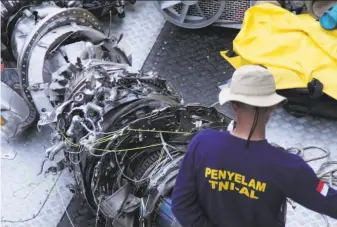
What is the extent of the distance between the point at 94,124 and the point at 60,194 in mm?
1017

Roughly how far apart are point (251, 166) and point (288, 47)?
2.51 metres

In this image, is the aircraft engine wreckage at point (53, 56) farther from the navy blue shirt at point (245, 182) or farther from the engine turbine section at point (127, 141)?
the navy blue shirt at point (245, 182)

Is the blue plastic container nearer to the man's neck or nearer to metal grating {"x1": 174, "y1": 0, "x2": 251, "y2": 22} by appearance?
metal grating {"x1": 174, "y1": 0, "x2": 251, "y2": 22}

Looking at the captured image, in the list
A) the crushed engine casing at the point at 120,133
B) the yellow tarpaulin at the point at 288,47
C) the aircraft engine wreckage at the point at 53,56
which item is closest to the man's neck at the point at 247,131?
the crushed engine casing at the point at 120,133

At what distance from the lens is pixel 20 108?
15.0 feet

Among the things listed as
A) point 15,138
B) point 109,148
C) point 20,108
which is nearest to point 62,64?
point 20,108

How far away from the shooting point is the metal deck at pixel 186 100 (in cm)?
423

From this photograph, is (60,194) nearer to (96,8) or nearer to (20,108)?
(20,108)

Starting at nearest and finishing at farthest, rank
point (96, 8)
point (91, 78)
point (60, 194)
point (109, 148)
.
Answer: point (109, 148) → point (91, 78) → point (60, 194) → point (96, 8)

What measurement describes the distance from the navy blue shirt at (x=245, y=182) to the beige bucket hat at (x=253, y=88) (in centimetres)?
A: 18

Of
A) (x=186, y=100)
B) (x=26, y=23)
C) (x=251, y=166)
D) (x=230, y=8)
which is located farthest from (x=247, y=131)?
(x=230, y=8)

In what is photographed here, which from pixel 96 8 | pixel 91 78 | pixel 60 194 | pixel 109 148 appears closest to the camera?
pixel 109 148

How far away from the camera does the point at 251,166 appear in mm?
2398

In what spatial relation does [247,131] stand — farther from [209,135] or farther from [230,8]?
[230,8]
